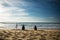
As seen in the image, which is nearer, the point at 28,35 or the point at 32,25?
the point at 28,35

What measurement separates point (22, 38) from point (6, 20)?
0.53 metres

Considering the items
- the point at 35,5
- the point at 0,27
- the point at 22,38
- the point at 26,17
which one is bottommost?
the point at 22,38

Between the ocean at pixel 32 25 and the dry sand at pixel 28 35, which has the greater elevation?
the ocean at pixel 32 25

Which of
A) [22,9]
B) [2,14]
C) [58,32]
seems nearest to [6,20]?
[2,14]

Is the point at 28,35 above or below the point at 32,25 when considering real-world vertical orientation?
below

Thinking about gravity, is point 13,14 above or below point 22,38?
above

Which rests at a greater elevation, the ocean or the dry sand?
the ocean

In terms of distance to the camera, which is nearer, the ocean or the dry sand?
the dry sand

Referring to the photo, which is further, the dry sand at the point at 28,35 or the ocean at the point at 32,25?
the ocean at the point at 32,25

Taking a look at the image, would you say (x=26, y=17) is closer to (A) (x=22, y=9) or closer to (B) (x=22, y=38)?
(A) (x=22, y=9)

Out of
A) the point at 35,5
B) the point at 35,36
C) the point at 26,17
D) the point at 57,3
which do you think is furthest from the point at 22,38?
the point at 57,3

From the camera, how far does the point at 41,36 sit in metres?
2.87

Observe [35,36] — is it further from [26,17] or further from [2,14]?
[2,14]

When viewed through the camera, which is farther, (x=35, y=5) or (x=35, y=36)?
(x=35, y=5)
